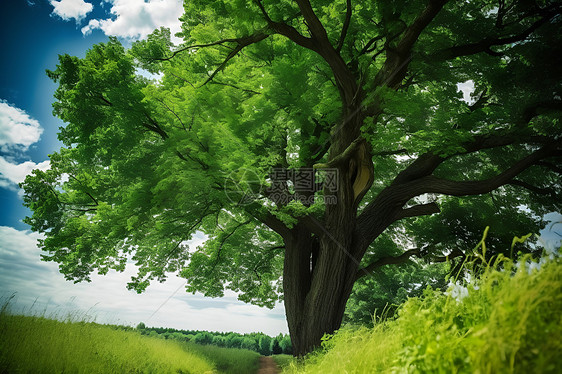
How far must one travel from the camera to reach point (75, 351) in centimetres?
566

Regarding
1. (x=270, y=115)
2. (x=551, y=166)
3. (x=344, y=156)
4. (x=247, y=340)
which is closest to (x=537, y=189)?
(x=551, y=166)

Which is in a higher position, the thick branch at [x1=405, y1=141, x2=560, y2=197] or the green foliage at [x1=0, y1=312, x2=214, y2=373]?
the thick branch at [x1=405, y1=141, x2=560, y2=197]

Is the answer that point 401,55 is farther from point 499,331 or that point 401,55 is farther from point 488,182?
point 499,331

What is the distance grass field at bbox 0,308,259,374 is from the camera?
480cm

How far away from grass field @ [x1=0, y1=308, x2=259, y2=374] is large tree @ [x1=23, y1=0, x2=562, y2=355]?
238 centimetres

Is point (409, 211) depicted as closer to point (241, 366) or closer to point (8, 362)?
point (241, 366)

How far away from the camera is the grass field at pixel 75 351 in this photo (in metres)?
4.80

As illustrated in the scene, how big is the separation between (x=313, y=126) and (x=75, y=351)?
7.81 m

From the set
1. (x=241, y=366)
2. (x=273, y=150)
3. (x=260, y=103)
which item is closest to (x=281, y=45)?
(x=260, y=103)

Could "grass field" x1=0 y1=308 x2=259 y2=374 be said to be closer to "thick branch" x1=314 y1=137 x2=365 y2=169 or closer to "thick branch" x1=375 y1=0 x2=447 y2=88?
"thick branch" x1=314 y1=137 x2=365 y2=169

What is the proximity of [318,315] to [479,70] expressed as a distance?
776cm

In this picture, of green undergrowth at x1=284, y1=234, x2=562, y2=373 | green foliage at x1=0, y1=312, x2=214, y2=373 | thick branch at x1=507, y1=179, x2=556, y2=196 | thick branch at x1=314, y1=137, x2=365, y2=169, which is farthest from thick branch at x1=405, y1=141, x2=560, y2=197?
green foliage at x1=0, y1=312, x2=214, y2=373

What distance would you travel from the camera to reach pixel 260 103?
7.54 m

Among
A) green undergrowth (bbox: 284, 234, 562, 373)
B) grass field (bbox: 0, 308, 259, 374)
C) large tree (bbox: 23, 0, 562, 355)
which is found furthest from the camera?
large tree (bbox: 23, 0, 562, 355)
